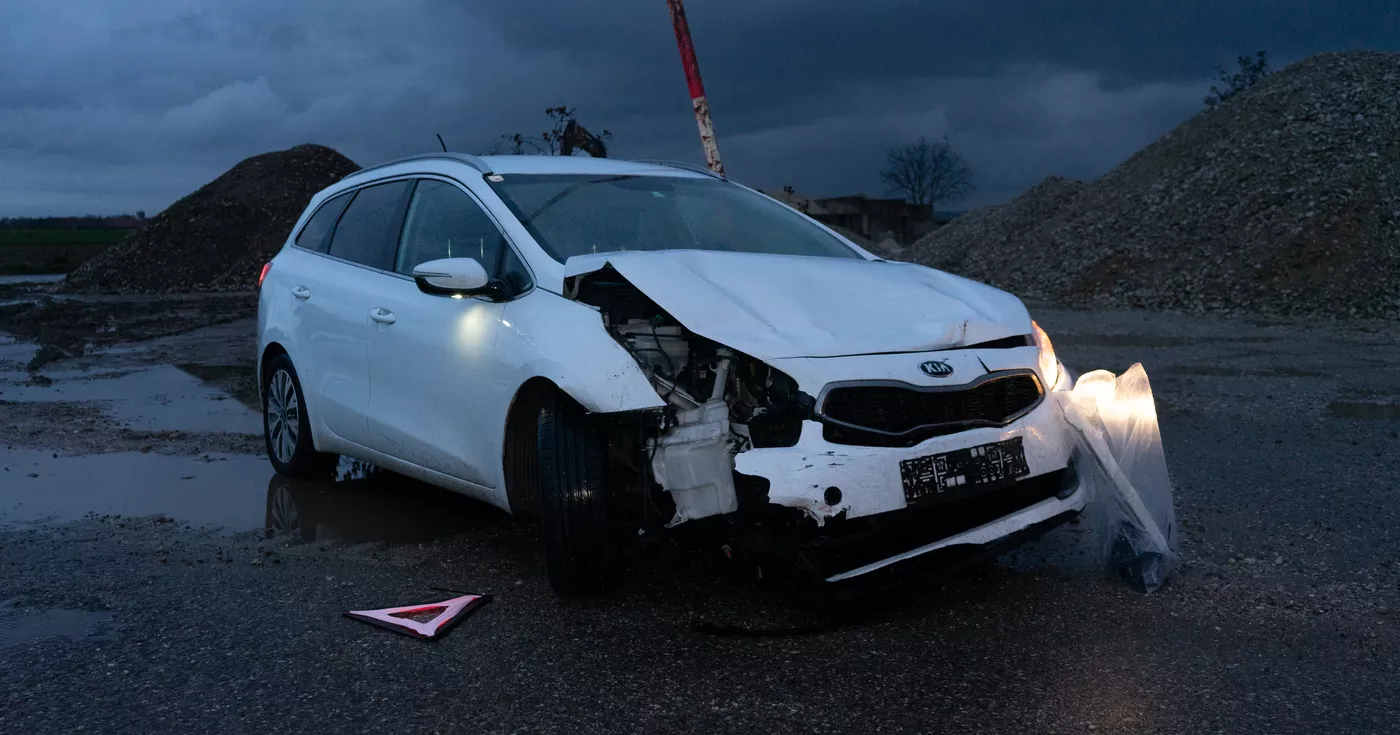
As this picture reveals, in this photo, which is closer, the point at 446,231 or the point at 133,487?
the point at 446,231

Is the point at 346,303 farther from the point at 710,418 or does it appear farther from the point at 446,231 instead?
the point at 710,418

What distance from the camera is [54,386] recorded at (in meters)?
10.8

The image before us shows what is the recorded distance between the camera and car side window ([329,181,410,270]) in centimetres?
554

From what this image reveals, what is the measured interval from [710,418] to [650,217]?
1519 millimetres

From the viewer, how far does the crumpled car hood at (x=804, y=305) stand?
3865 millimetres

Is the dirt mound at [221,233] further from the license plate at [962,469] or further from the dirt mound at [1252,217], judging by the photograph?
the license plate at [962,469]

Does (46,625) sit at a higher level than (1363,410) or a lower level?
higher

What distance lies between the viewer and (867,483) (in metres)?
3.64

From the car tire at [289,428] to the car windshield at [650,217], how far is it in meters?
1.98

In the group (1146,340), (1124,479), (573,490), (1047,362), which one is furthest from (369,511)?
(1146,340)

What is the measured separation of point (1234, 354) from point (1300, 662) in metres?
10.5

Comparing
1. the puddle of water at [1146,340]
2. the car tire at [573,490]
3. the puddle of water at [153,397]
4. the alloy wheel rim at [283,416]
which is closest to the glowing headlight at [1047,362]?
the car tire at [573,490]

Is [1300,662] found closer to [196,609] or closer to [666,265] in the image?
[666,265]

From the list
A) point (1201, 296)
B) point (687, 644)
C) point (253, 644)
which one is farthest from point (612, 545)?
point (1201, 296)
